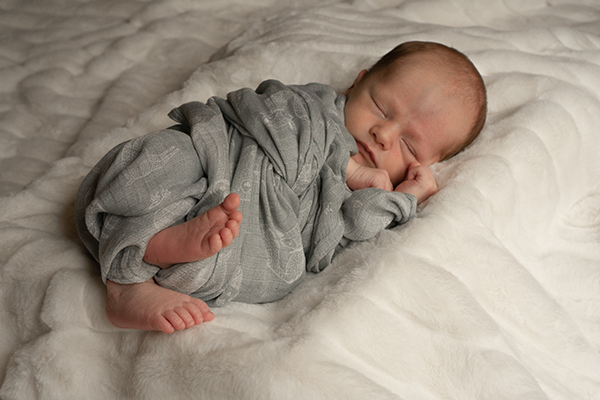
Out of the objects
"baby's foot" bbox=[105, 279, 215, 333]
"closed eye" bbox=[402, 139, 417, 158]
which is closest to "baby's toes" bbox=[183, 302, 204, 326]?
"baby's foot" bbox=[105, 279, 215, 333]

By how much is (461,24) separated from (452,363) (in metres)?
1.48

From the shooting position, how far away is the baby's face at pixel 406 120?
1.24m

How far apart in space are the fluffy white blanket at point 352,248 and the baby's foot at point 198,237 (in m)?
0.14

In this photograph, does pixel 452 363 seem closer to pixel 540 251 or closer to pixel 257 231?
pixel 257 231

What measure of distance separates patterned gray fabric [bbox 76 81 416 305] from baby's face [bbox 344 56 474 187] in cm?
9

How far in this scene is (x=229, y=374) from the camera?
0.75 m

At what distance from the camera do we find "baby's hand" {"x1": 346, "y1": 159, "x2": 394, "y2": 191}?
4.00 ft

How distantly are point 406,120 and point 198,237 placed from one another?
67 centimetres

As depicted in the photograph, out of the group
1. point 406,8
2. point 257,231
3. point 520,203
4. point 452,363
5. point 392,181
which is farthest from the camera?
point 406,8

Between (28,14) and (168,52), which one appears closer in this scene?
(168,52)

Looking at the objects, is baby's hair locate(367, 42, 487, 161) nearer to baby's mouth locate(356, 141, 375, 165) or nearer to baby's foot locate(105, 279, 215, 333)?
baby's mouth locate(356, 141, 375, 165)

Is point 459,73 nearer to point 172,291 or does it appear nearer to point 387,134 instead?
point 387,134

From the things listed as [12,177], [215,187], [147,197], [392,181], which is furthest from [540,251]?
[12,177]

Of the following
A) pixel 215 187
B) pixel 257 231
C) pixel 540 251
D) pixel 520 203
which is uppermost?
pixel 215 187
